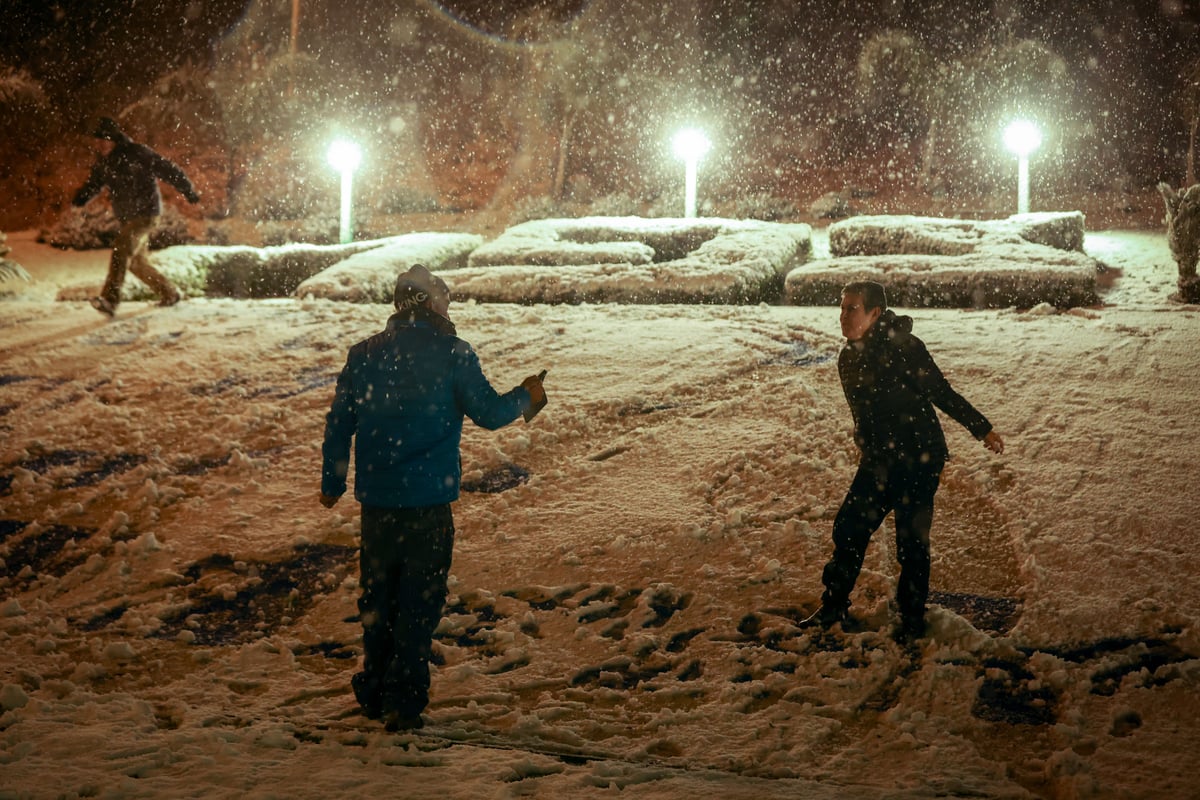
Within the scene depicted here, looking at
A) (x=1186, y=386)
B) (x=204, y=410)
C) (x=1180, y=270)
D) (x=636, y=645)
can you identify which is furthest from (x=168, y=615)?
(x=1180, y=270)

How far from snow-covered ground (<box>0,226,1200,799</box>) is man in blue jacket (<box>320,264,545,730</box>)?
0.72 feet

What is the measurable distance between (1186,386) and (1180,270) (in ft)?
10.6

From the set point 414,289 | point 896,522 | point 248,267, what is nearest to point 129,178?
point 248,267

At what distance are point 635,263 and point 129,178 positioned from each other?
504 cm

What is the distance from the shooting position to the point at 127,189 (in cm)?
858

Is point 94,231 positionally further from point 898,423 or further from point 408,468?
point 898,423

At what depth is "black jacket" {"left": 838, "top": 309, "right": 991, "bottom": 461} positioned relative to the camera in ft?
11.6

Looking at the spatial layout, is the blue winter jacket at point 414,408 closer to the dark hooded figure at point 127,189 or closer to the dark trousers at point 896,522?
the dark trousers at point 896,522

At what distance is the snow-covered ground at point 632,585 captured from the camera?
2852mm

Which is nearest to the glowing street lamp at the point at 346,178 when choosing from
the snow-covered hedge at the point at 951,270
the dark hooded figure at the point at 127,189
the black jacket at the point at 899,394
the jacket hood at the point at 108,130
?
the dark hooded figure at the point at 127,189

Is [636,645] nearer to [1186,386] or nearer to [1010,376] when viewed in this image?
[1010,376]

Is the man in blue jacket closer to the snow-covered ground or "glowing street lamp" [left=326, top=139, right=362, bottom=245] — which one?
the snow-covered ground

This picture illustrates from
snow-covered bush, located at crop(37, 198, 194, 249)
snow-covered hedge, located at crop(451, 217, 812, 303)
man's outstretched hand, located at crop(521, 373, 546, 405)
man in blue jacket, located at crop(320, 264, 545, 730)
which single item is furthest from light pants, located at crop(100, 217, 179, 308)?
man's outstretched hand, located at crop(521, 373, 546, 405)

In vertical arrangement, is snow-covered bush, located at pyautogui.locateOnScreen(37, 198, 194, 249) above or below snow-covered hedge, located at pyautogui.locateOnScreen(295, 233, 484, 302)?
above
